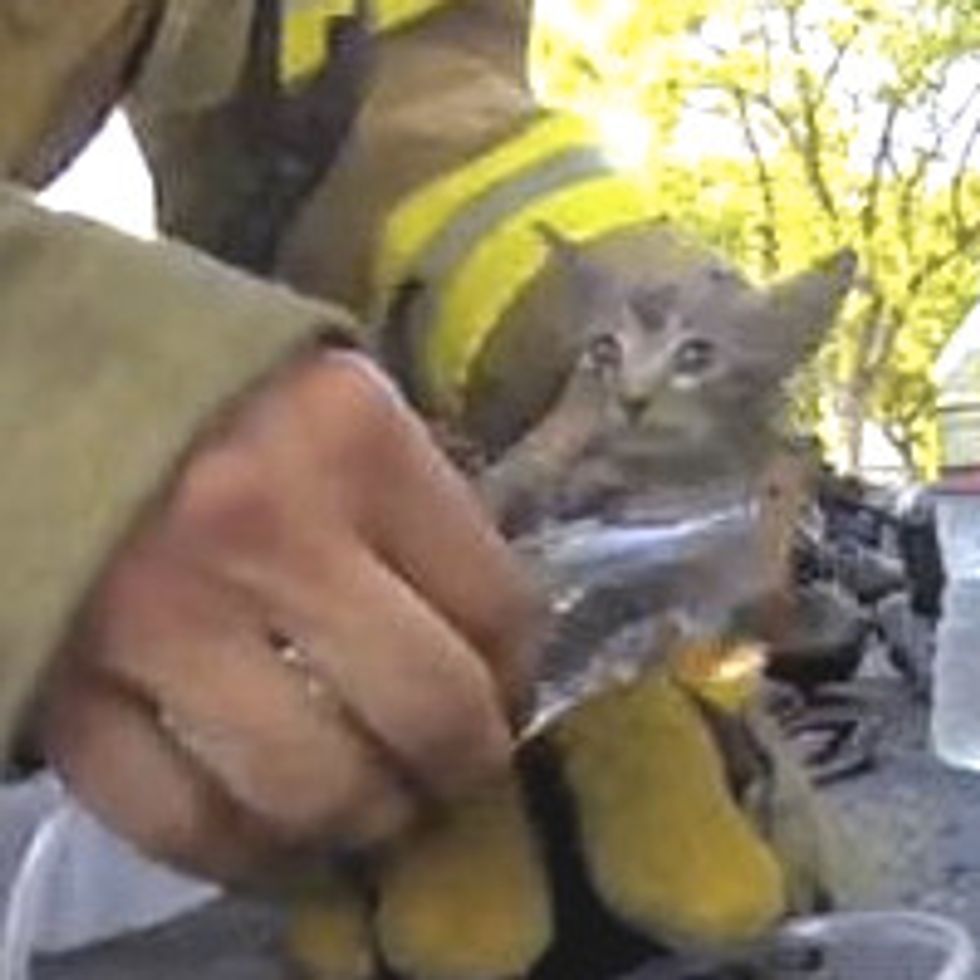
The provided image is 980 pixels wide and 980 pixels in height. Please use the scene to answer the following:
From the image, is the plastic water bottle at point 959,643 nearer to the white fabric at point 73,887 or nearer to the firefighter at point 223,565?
the white fabric at point 73,887

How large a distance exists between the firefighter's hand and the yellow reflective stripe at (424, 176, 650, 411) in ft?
1.42

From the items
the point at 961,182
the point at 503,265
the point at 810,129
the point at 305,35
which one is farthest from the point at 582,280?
the point at 961,182

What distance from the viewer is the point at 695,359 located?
738 mm

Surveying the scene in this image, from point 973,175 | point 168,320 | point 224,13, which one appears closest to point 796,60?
point 973,175

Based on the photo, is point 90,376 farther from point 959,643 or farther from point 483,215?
point 959,643

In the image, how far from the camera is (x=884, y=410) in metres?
8.50

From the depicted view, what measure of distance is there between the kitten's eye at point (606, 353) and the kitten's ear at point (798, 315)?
39mm

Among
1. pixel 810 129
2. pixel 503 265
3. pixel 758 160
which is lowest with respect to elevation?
pixel 758 160

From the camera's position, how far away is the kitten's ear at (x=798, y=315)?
738 mm

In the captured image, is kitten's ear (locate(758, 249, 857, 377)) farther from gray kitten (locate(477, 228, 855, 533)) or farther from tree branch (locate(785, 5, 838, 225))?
tree branch (locate(785, 5, 838, 225))

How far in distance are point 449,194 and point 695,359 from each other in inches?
9.2

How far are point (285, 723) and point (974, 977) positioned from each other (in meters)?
0.30

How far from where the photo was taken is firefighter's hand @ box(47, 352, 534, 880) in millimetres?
421

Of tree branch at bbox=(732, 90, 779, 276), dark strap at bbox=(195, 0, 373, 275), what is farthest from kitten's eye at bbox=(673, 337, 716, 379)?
tree branch at bbox=(732, 90, 779, 276)
